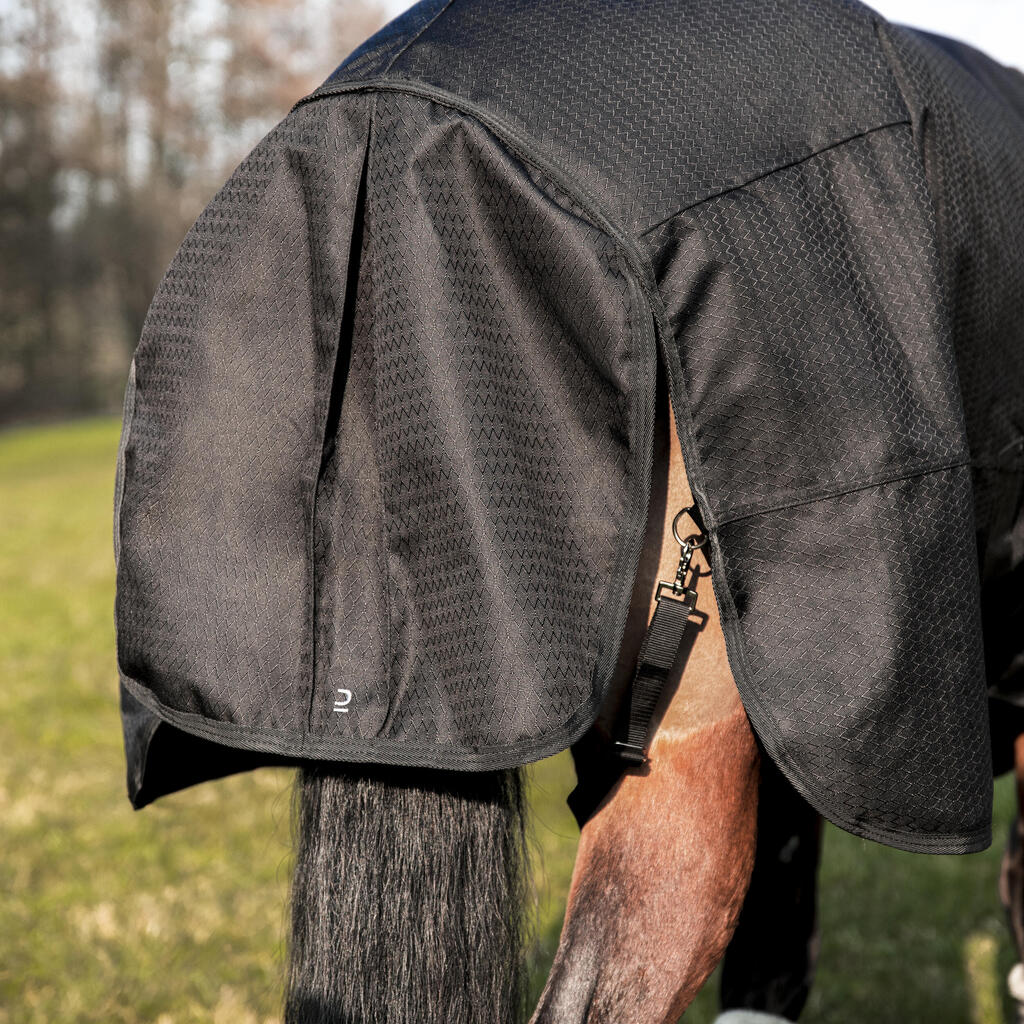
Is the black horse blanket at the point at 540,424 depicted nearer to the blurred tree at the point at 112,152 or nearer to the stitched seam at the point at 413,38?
the stitched seam at the point at 413,38

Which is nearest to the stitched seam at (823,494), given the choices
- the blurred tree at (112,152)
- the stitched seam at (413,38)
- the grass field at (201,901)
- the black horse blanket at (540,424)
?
the black horse blanket at (540,424)

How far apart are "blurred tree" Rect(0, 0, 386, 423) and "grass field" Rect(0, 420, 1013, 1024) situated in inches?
576

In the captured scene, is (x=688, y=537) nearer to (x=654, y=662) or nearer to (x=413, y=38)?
(x=654, y=662)

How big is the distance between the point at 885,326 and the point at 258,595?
0.69m

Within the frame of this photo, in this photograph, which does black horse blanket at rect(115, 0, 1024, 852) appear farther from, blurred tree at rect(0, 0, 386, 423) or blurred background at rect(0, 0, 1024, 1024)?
blurred tree at rect(0, 0, 386, 423)

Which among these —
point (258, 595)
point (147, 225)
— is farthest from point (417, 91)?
point (147, 225)

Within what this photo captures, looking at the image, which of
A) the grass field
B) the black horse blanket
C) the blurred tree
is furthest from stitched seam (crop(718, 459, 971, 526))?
the blurred tree

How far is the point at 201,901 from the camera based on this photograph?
2.62 metres

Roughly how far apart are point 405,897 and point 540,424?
19.8 inches

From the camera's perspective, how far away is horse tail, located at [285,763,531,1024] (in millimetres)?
1072

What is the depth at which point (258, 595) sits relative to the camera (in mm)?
1025

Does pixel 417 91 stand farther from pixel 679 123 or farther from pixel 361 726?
pixel 361 726

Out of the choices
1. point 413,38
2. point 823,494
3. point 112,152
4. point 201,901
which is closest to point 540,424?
point 823,494

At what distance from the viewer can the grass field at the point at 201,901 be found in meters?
2.21
